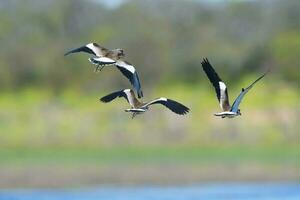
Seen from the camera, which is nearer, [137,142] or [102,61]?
[102,61]

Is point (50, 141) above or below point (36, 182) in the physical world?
above

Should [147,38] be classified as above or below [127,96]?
above

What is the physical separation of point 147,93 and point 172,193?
103 inches

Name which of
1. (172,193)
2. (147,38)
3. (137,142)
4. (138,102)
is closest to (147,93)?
(172,193)

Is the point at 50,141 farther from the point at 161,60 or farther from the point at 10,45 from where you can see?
the point at 161,60

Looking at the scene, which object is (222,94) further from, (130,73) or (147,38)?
(147,38)

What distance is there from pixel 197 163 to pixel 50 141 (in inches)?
177

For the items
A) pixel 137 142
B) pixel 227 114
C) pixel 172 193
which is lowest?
pixel 227 114

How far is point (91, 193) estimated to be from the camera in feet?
84.9

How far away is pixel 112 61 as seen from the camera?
4770 millimetres

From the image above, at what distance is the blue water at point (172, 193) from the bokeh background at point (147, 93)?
36.1 inches

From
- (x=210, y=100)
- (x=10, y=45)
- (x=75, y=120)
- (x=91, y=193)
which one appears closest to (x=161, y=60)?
(x=210, y=100)

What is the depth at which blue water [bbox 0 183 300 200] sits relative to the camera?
24047 mm

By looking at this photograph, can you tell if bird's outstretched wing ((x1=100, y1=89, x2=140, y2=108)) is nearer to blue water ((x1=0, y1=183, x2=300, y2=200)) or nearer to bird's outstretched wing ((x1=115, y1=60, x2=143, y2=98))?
bird's outstretched wing ((x1=115, y1=60, x2=143, y2=98))
